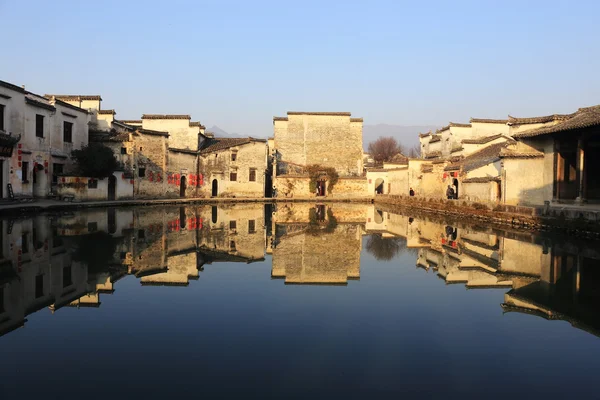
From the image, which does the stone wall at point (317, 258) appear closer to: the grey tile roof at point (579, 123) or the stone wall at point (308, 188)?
the grey tile roof at point (579, 123)

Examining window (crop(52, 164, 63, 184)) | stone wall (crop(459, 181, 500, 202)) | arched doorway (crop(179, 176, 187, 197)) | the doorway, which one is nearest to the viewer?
stone wall (crop(459, 181, 500, 202))

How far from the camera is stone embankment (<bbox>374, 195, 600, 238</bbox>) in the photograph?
15038 mm

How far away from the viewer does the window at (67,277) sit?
7.90 meters

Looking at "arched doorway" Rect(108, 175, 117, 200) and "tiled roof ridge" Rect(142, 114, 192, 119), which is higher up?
"tiled roof ridge" Rect(142, 114, 192, 119)

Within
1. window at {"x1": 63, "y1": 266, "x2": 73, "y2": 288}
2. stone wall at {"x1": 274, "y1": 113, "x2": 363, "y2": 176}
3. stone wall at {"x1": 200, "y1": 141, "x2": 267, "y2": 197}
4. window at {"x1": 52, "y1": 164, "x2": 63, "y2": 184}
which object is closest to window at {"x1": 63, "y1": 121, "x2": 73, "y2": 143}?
window at {"x1": 52, "y1": 164, "x2": 63, "y2": 184}

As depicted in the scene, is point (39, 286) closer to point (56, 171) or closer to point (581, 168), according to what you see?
point (581, 168)

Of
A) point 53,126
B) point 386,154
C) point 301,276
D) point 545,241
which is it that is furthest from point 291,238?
point 386,154

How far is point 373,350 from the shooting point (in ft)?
16.7

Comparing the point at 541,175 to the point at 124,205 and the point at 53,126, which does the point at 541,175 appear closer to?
the point at 124,205

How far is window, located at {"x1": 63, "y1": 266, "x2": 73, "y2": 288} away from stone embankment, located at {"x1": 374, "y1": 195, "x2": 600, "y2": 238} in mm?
15077

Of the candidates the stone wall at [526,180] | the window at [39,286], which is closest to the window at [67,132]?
the window at [39,286]

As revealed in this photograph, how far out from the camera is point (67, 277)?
326 inches

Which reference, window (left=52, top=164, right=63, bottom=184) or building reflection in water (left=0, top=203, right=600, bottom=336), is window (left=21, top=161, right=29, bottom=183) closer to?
window (left=52, top=164, right=63, bottom=184)

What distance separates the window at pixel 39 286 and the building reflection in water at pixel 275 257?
15mm
